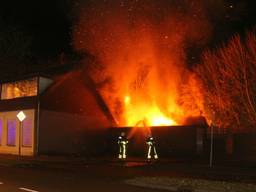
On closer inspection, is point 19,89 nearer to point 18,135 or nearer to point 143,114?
point 18,135

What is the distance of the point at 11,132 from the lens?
31391 millimetres

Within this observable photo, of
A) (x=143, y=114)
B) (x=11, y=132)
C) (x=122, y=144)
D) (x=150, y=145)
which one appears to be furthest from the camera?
(x=143, y=114)

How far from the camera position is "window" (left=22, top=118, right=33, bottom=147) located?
2978 centimetres

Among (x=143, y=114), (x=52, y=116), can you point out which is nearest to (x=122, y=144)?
(x=52, y=116)

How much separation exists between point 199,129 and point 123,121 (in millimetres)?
9058

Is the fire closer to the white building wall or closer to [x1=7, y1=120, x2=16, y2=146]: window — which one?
the white building wall

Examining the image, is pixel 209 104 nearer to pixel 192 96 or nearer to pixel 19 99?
pixel 192 96

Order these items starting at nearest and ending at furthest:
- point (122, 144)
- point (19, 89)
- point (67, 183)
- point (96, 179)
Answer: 1. point (67, 183)
2. point (96, 179)
3. point (122, 144)
4. point (19, 89)

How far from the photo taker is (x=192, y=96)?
114 ft

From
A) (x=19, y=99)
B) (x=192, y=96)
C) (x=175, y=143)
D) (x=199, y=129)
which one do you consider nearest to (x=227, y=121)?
(x=199, y=129)

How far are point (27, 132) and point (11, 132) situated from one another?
187 cm

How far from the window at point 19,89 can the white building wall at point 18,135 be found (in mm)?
1473

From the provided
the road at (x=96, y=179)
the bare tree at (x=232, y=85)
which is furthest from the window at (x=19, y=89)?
the bare tree at (x=232, y=85)

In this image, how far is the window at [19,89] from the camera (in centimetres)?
3084
